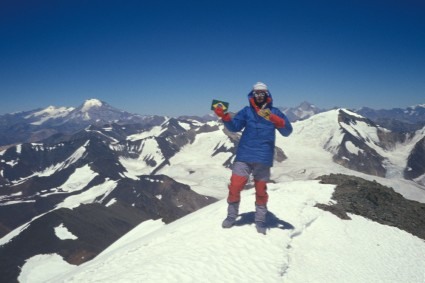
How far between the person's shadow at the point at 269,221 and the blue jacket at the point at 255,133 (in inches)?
104

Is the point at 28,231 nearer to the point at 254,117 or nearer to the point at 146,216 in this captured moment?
the point at 146,216

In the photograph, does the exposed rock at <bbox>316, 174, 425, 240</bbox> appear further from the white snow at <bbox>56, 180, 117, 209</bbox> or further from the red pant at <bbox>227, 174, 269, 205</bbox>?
the white snow at <bbox>56, 180, 117, 209</bbox>

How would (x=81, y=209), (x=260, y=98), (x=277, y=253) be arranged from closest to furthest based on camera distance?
(x=277, y=253) → (x=260, y=98) → (x=81, y=209)

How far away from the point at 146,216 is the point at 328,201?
3461 inches

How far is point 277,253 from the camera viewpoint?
32.6 feet

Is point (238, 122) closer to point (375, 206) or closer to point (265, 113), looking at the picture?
point (265, 113)

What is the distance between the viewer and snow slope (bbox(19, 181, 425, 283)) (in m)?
8.52

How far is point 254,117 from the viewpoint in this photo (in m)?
10.5

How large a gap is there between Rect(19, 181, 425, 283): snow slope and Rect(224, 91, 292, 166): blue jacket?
8.06 feet

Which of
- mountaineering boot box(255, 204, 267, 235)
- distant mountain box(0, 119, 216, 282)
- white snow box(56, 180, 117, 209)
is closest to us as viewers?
mountaineering boot box(255, 204, 267, 235)

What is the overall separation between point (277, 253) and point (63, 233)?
6219 centimetres

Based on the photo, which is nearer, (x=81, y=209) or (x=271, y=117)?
(x=271, y=117)

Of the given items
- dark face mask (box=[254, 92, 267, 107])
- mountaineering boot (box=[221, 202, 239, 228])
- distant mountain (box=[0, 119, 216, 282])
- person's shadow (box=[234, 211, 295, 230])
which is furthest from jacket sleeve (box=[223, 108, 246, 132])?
distant mountain (box=[0, 119, 216, 282])

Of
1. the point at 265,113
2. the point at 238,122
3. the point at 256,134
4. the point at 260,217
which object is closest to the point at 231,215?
the point at 260,217
